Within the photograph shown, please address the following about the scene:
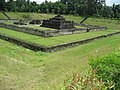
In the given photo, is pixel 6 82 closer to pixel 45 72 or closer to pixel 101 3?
pixel 45 72

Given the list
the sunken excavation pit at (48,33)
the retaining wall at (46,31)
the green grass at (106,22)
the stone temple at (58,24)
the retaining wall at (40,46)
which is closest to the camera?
the retaining wall at (40,46)

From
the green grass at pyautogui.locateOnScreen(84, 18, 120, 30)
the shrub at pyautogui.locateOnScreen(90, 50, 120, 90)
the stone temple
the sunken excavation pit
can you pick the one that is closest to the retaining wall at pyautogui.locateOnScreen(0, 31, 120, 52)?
the sunken excavation pit

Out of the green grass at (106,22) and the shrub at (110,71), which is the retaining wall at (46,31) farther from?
the shrub at (110,71)

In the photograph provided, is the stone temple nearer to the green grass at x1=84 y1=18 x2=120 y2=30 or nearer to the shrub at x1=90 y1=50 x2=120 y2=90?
the green grass at x1=84 y1=18 x2=120 y2=30

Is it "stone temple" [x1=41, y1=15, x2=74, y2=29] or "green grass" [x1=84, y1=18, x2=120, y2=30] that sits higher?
"stone temple" [x1=41, y1=15, x2=74, y2=29]

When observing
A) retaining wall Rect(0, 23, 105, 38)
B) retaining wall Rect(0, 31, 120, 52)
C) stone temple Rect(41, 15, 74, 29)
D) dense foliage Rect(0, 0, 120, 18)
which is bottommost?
retaining wall Rect(0, 31, 120, 52)

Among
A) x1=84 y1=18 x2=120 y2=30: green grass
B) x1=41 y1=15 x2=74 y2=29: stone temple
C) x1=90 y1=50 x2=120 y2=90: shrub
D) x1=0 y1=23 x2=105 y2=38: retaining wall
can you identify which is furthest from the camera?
x1=84 y1=18 x2=120 y2=30: green grass

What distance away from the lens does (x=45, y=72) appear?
888cm

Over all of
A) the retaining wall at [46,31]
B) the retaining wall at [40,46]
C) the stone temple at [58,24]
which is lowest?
the retaining wall at [40,46]

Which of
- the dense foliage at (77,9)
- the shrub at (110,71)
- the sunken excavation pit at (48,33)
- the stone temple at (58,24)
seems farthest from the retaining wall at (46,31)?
A: the dense foliage at (77,9)

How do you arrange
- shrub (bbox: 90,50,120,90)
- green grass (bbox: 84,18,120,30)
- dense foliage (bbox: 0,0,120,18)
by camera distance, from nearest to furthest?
shrub (bbox: 90,50,120,90) → green grass (bbox: 84,18,120,30) → dense foliage (bbox: 0,0,120,18)

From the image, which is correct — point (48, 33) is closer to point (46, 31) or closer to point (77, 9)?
point (46, 31)

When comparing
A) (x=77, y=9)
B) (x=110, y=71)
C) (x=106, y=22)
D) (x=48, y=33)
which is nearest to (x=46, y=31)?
(x=48, y=33)

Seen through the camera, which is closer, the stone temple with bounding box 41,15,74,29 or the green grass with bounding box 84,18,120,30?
the stone temple with bounding box 41,15,74,29
